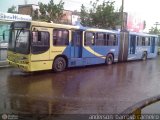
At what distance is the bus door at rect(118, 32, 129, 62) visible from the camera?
23.0 meters

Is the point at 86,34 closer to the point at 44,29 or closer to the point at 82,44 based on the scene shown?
the point at 82,44

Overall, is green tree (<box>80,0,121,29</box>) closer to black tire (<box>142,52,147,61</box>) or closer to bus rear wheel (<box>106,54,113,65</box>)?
black tire (<box>142,52,147,61</box>)

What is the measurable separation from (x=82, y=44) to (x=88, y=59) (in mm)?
1238

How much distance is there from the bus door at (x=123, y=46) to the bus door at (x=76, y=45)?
5862 millimetres

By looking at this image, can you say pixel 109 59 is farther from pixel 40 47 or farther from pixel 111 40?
pixel 40 47

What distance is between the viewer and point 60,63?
16.3 meters

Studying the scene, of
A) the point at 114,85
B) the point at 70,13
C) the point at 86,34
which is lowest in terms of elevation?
the point at 114,85

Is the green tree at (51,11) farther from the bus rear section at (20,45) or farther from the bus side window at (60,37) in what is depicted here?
the bus rear section at (20,45)

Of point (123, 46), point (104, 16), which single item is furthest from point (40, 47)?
point (104, 16)

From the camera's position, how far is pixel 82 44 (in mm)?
18031

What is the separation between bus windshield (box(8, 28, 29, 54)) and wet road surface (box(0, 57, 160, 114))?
1.28 m

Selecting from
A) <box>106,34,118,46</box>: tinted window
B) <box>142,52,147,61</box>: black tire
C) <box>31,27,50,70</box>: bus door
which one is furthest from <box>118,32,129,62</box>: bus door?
<box>31,27,50,70</box>: bus door

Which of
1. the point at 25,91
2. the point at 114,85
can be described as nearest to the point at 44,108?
the point at 25,91

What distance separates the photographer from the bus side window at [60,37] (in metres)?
15.9
